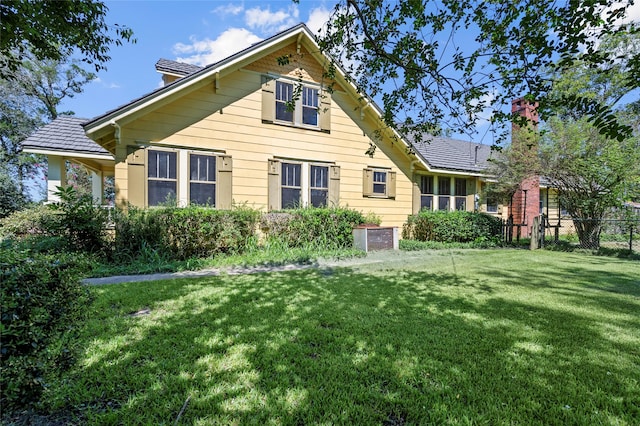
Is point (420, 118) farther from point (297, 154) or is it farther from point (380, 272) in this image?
point (297, 154)

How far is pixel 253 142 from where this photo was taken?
9.34 meters

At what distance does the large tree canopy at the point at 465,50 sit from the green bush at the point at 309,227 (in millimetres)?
4617

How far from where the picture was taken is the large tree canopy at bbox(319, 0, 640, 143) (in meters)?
3.24

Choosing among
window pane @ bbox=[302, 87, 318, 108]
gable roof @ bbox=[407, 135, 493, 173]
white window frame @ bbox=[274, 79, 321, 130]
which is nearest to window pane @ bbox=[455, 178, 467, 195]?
gable roof @ bbox=[407, 135, 493, 173]

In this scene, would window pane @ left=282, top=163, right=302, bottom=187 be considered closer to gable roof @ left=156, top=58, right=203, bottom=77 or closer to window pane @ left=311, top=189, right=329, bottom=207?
window pane @ left=311, top=189, right=329, bottom=207

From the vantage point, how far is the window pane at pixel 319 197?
1023cm

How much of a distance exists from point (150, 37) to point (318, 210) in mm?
6421

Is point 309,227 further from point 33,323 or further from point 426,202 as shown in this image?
point 33,323

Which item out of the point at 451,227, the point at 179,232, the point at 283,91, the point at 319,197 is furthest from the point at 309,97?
the point at 451,227

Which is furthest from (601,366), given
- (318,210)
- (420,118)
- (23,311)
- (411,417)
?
(318,210)

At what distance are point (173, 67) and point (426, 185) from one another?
11454 millimetres

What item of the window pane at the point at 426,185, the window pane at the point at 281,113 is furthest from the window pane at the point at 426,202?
the window pane at the point at 281,113

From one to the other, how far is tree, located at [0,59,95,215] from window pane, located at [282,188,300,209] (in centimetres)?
1945

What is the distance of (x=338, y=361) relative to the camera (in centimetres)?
251
